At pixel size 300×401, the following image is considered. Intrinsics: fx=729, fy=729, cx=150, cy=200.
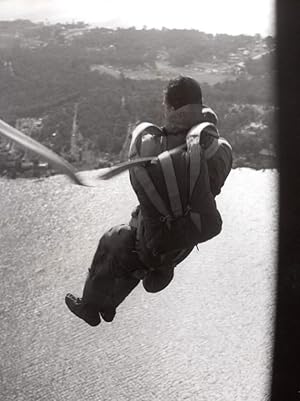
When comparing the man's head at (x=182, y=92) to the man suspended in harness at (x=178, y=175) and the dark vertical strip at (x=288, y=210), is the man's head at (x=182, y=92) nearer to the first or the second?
the man suspended in harness at (x=178, y=175)

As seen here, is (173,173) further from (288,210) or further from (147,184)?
(288,210)

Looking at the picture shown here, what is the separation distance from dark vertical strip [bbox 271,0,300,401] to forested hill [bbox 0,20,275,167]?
8 cm

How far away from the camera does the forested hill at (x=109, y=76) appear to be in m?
1.80

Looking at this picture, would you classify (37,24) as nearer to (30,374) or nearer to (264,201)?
(264,201)

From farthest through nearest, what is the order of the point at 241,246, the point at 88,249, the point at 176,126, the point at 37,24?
the point at 241,246, the point at 88,249, the point at 37,24, the point at 176,126

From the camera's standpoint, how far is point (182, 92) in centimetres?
98

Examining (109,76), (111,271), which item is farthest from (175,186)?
(109,76)

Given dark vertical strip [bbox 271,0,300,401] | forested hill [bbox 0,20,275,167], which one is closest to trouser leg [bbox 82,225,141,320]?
forested hill [bbox 0,20,275,167]

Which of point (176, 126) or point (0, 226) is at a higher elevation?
point (176, 126)

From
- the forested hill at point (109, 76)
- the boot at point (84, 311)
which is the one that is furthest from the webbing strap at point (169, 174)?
the forested hill at point (109, 76)

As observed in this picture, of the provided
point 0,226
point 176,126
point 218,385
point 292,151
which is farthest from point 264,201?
point 176,126

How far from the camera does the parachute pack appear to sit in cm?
95

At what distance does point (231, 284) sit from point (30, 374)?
1.10 metres

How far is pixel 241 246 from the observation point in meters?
3.03
